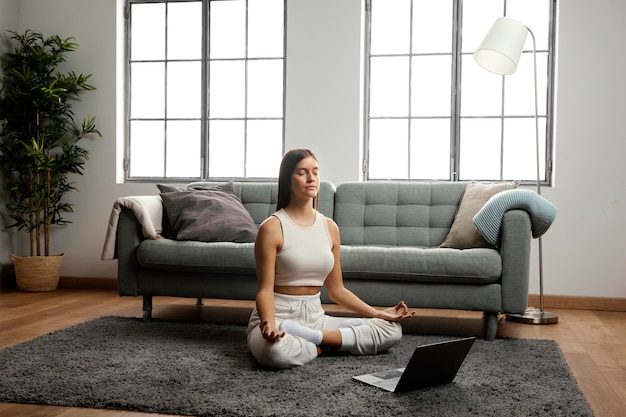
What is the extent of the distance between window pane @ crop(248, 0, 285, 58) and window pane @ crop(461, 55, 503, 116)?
1425 millimetres

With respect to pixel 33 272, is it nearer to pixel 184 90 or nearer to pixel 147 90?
pixel 147 90

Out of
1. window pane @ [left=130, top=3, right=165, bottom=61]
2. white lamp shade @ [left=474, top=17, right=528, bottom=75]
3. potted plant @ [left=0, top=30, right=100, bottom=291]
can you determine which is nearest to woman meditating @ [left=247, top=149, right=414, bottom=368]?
white lamp shade @ [left=474, top=17, right=528, bottom=75]

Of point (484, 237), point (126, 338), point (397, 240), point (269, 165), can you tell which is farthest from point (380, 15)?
point (126, 338)

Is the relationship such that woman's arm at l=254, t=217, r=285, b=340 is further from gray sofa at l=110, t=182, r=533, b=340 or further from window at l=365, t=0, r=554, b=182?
window at l=365, t=0, r=554, b=182

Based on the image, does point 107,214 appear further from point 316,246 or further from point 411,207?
point 316,246

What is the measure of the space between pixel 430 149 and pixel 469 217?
1.32m

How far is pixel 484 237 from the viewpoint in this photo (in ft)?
11.5

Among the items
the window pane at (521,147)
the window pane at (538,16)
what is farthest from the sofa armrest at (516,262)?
the window pane at (538,16)

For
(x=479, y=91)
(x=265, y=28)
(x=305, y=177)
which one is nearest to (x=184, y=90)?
(x=265, y=28)

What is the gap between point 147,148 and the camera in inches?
218

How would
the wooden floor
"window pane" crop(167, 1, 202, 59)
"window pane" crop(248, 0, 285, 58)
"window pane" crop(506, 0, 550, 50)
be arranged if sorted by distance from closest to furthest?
the wooden floor → "window pane" crop(506, 0, 550, 50) → "window pane" crop(248, 0, 285, 58) → "window pane" crop(167, 1, 202, 59)

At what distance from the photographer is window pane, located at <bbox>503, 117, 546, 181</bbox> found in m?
4.90

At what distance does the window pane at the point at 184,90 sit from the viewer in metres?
5.45

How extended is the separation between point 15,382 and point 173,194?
180cm
